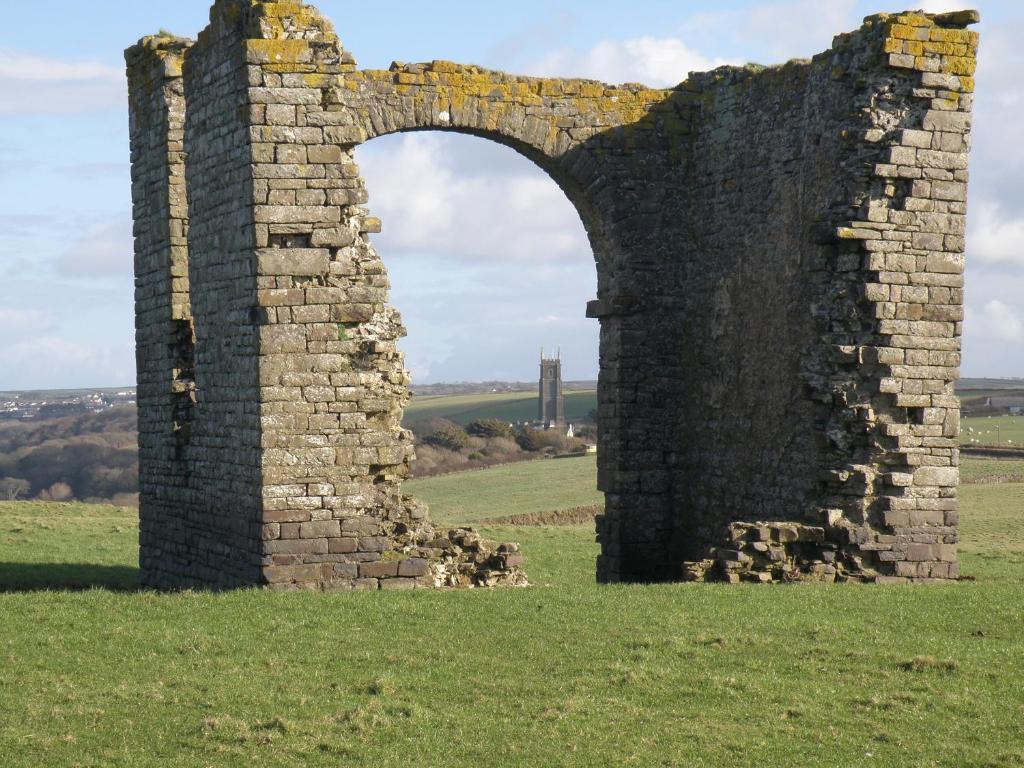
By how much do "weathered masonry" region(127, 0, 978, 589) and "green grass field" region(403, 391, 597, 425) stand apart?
69057 mm

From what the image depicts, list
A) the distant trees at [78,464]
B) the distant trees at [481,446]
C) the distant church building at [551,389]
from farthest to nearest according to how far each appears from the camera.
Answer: the distant church building at [551,389]
the distant trees at [78,464]
the distant trees at [481,446]

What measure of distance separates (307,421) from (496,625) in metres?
3.24

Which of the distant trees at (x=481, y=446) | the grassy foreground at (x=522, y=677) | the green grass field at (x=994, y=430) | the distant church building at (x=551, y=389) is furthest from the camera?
the distant church building at (x=551, y=389)

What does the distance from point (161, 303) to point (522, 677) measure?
27.9ft

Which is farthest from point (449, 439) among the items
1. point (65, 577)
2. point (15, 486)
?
point (65, 577)

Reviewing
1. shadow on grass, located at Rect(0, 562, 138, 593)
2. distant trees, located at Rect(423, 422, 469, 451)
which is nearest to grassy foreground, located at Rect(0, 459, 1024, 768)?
shadow on grass, located at Rect(0, 562, 138, 593)

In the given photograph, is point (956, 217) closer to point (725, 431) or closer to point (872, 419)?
point (872, 419)

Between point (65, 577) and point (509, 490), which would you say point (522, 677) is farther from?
point (509, 490)

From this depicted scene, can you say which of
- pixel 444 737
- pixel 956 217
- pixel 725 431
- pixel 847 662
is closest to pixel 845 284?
pixel 956 217

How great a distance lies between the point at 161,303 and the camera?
17359 millimetres

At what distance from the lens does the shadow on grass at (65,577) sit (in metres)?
16.9

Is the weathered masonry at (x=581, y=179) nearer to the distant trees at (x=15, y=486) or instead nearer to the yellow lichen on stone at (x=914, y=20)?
the yellow lichen on stone at (x=914, y=20)

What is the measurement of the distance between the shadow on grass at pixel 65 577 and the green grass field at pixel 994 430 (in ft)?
103

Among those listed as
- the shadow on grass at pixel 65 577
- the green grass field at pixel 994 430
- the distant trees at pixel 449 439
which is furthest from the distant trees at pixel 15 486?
the shadow on grass at pixel 65 577
